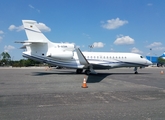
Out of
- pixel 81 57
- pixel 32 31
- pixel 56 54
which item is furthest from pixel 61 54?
pixel 32 31

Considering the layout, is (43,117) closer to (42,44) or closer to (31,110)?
(31,110)

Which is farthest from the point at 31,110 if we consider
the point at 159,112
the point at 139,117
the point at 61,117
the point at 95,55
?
Result: the point at 95,55

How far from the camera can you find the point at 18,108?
638cm

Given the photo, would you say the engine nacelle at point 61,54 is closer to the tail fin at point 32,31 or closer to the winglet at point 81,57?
the tail fin at point 32,31

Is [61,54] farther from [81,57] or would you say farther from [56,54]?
[81,57]

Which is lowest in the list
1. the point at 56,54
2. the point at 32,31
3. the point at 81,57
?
the point at 81,57

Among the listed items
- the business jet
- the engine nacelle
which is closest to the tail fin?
the business jet

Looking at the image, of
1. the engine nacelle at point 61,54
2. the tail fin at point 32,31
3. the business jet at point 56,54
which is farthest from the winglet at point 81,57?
the tail fin at point 32,31

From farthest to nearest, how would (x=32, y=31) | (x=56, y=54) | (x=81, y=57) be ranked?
1. (x=56, y=54)
2. (x=32, y=31)
3. (x=81, y=57)

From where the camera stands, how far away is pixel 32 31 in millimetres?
22031

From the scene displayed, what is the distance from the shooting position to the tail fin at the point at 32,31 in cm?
2184

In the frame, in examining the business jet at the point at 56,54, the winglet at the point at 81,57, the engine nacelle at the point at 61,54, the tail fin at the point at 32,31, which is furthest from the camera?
the engine nacelle at the point at 61,54

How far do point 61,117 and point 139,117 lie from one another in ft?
7.91

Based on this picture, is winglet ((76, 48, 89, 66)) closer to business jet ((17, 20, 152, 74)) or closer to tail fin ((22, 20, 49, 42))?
business jet ((17, 20, 152, 74))
